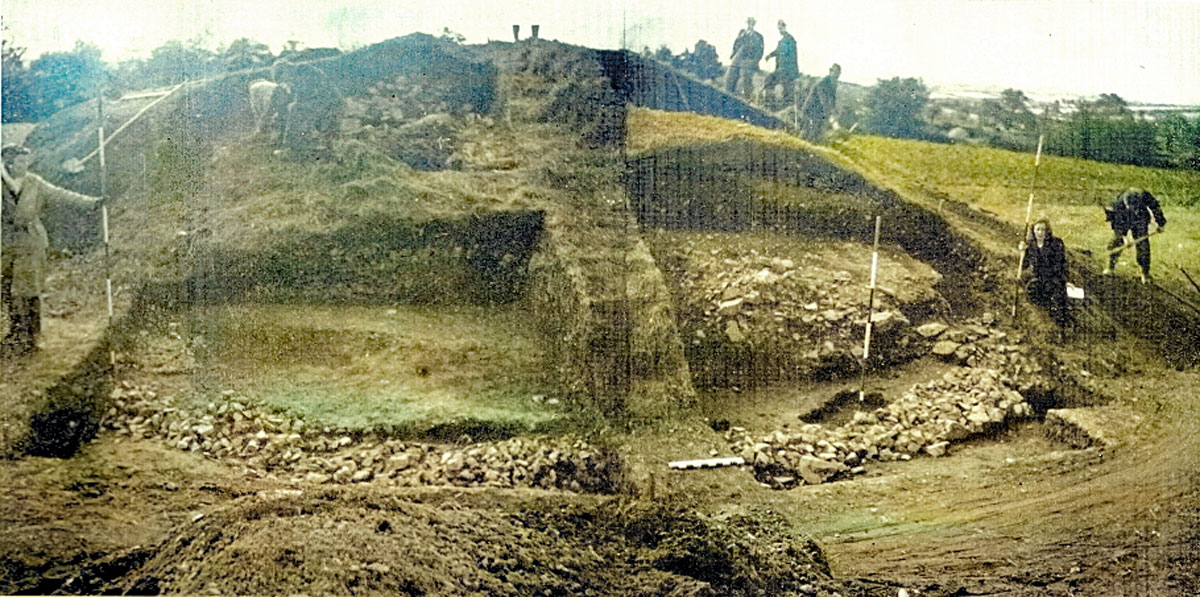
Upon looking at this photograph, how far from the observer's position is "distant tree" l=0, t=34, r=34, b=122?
11.6 ft

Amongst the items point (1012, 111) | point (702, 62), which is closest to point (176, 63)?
point (702, 62)

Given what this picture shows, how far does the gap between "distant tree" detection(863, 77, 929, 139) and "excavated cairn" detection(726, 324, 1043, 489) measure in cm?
82

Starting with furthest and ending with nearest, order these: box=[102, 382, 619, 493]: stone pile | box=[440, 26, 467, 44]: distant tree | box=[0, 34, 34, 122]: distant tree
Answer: box=[440, 26, 467, 44]: distant tree, box=[0, 34, 34, 122]: distant tree, box=[102, 382, 619, 493]: stone pile

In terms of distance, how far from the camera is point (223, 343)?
3.51 metres

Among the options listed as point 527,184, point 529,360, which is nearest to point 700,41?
point 527,184

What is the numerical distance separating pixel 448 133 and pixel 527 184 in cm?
39

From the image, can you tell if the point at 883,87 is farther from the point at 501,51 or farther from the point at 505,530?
the point at 505,530

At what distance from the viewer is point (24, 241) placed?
3.51 m

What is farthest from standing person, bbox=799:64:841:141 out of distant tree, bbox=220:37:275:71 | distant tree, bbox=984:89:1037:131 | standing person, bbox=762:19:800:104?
distant tree, bbox=220:37:275:71

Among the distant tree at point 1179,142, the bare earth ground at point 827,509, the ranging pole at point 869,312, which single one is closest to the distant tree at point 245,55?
the bare earth ground at point 827,509

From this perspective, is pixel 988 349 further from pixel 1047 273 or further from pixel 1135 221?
pixel 1135 221

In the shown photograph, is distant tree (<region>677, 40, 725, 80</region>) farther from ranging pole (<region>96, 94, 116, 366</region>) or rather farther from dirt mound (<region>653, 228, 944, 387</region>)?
ranging pole (<region>96, 94, 116, 366</region>)

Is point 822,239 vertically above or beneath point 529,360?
above

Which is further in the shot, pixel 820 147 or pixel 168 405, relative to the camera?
pixel 820 147
